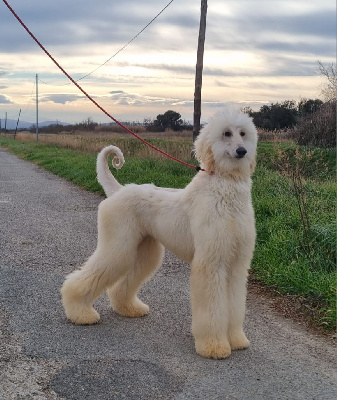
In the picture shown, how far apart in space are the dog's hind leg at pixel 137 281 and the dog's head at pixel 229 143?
111 cm

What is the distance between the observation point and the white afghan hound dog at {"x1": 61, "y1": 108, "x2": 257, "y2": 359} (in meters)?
4.13

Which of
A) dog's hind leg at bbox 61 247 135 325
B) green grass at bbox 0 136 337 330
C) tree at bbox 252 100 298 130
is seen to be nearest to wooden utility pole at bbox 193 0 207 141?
green grass at bbox 0 136 337 330

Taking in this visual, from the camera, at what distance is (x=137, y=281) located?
5094 millimetres

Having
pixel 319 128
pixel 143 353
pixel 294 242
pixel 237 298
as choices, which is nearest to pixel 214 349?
pixel 237 298

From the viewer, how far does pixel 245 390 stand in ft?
11.9

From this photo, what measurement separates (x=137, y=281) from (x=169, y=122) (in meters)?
43.4

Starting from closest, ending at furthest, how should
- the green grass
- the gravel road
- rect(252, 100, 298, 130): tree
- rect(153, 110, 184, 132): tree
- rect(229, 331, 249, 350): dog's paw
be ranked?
the gravel road
rect(229, 331, 249, 350): dog's paw
the green grass
rect(252, 100, 298, 130): tree
rect(153, 110, 184, 132): tree

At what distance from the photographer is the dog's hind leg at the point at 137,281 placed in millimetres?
5020

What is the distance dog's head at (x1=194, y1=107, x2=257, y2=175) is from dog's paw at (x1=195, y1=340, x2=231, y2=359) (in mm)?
1285

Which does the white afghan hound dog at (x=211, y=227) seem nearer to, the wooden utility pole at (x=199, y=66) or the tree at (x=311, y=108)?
the wooden utility pole at (x=199, y=66)

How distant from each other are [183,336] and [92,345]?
776mm

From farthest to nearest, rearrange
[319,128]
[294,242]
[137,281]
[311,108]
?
[311,108]
[319,128]
[294,242]
[137,281]

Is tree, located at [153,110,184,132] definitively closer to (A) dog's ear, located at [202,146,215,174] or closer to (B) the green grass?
(B) the green grass

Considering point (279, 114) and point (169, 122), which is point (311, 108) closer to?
point (279, 114)
